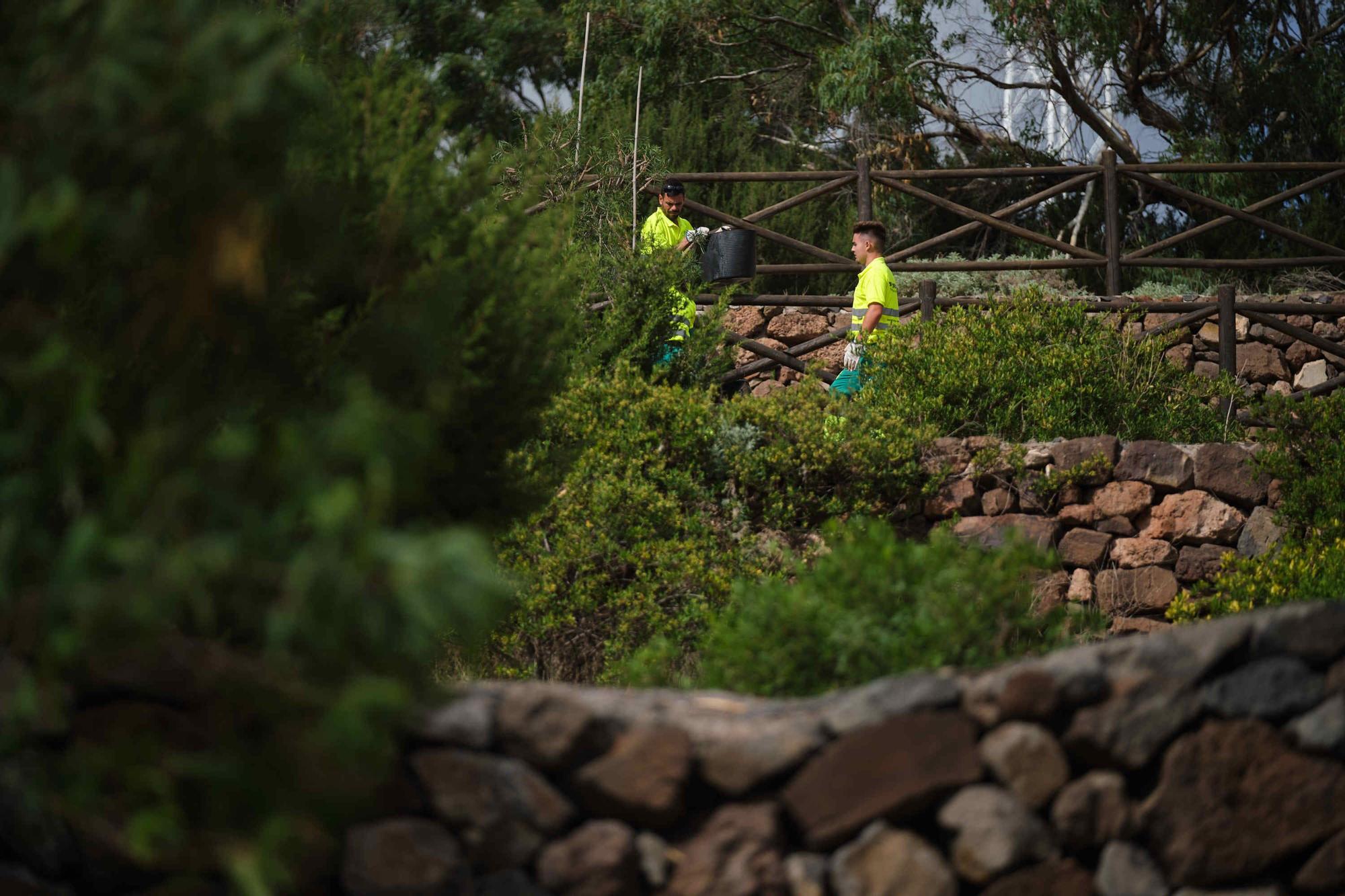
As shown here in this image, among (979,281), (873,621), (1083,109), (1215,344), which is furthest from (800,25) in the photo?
(873,621)

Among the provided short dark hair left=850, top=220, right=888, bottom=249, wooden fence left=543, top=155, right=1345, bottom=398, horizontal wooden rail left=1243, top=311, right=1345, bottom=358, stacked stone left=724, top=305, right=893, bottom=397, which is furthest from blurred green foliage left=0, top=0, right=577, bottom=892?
horizontal wooden rail left=1243, top=311, right=1345, bottom=358

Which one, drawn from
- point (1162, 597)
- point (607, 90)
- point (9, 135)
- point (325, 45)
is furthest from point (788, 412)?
point (607, 90)

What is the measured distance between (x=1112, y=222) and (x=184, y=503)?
29.7 ft

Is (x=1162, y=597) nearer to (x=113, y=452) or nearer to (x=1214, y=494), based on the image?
(x=1214, y=494)

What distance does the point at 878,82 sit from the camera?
43.1ft

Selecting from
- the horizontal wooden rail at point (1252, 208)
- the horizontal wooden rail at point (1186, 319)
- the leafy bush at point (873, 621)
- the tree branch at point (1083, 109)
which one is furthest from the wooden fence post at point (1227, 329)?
the leafy bush at point (873, 621)

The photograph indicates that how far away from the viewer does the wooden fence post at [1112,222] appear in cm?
991

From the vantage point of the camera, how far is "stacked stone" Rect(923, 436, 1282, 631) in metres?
6.84

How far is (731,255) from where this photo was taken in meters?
8.45

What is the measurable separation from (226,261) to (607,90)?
543 inches

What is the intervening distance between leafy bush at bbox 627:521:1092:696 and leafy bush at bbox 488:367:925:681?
1.45m

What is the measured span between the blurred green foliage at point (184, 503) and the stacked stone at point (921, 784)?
26cm

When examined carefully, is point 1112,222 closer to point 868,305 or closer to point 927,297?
point 927,297

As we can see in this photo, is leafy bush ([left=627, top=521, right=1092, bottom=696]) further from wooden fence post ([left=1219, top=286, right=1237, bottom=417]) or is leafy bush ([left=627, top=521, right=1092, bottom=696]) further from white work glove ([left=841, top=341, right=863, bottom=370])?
wooden fence post ([left=1219, top=286, right=1237, bottom=417])
